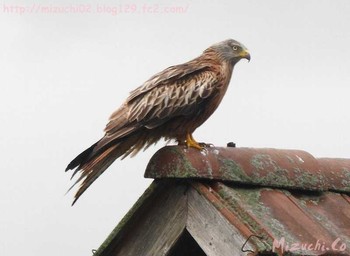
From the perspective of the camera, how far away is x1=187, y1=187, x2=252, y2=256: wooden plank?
16.5 feet

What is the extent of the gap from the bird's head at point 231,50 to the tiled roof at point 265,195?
2.24m

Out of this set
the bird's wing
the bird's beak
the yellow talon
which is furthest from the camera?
the bird's beak

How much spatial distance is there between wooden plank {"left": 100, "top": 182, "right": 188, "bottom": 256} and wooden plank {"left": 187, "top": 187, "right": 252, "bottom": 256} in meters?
0.08

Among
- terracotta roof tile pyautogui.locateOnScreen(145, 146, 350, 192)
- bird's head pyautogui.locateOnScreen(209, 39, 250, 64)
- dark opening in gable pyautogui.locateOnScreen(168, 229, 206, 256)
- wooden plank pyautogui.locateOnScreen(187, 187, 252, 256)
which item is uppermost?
bird's head pyautogui.locateOnScreen(209, 39, 250, 64)

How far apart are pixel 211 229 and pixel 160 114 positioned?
5.86 feet

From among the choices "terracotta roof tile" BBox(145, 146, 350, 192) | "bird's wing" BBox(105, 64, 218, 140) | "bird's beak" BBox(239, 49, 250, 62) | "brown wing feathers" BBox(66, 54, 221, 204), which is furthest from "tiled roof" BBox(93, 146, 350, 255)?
"bird's beak" BBox(239, 49, 250, 62)

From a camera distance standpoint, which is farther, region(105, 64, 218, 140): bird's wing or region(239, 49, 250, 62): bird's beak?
region(239, 49, 250, 62): bird's beak

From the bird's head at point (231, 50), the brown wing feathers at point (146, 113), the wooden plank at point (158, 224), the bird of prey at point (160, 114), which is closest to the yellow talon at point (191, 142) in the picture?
the bird of prey at point (160, 114)

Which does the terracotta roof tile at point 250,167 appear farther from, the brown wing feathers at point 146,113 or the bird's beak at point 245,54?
the bird's beak at point 245,54

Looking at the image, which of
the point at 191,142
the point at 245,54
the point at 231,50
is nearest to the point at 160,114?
the point at 191,142

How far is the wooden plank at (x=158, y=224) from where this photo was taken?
5484 mm

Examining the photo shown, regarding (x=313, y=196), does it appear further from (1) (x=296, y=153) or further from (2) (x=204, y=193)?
(2) (x=204, y=193)

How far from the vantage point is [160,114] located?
6.84 m

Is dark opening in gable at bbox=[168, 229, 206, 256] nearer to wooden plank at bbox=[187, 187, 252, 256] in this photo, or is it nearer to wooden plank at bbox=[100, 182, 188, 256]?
wooden plank at bbox=[100, 182, 188, 256]
